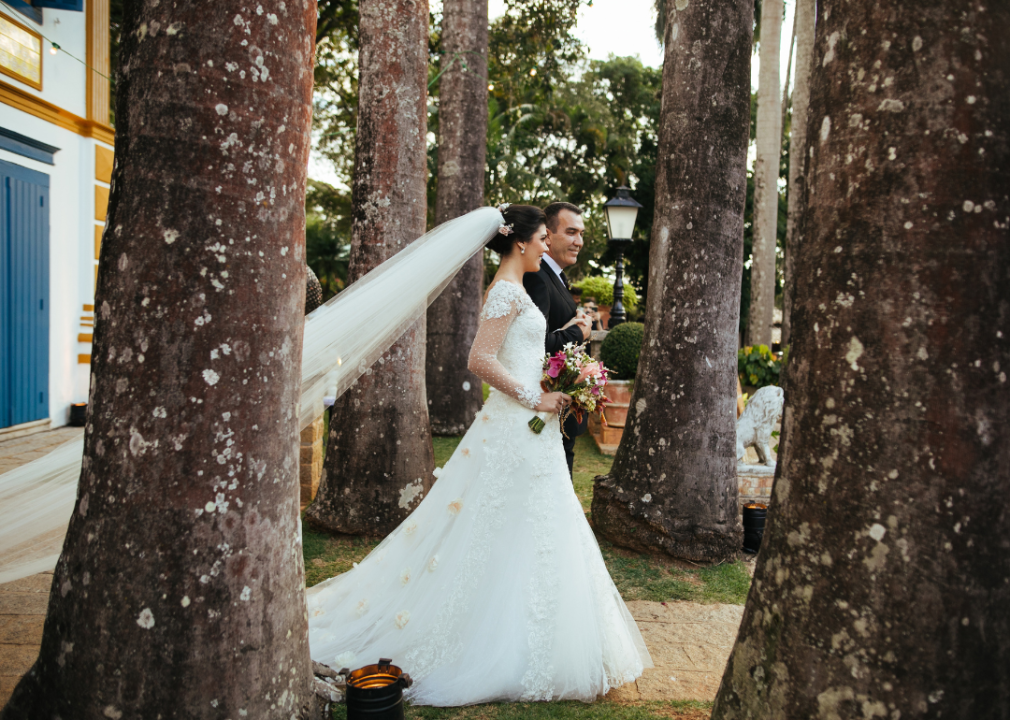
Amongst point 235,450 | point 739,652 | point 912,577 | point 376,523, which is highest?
point 235,450

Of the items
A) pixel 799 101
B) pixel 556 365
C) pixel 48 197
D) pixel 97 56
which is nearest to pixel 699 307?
pixel 556 365

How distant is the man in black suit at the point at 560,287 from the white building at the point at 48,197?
6.61 meters

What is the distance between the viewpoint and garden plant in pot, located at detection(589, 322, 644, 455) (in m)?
9.47

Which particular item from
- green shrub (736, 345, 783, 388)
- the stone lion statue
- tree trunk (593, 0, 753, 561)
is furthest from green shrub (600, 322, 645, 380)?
tree trunk (593, 0, 753, 561)

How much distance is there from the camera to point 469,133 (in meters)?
9.80

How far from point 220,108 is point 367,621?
2518 mm

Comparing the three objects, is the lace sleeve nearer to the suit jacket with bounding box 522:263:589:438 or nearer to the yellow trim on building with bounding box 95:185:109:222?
the suit jacket with bounding box 522:263:589:438

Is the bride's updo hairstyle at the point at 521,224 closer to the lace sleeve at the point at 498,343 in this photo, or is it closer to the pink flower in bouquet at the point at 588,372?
the lace sleeve at the point at 498,343

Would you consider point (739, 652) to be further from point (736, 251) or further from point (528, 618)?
point (736, 251)

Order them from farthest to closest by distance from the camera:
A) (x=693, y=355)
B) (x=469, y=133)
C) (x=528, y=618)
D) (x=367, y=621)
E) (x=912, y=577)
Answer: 1. (x=469, y=133)
2. (x=693, y=355)
3. (x=367, y=621)
4. (x=528, y=618)
5. (x=912, y=577)

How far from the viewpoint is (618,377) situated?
35.5 feet

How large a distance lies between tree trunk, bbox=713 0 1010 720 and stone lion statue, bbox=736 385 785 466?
5.02 metres

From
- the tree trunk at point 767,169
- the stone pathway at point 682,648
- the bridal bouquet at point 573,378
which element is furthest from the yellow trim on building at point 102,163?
the tree trunk at point 767,169

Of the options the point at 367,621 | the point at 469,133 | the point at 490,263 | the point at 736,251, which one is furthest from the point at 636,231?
the point at 367,621
